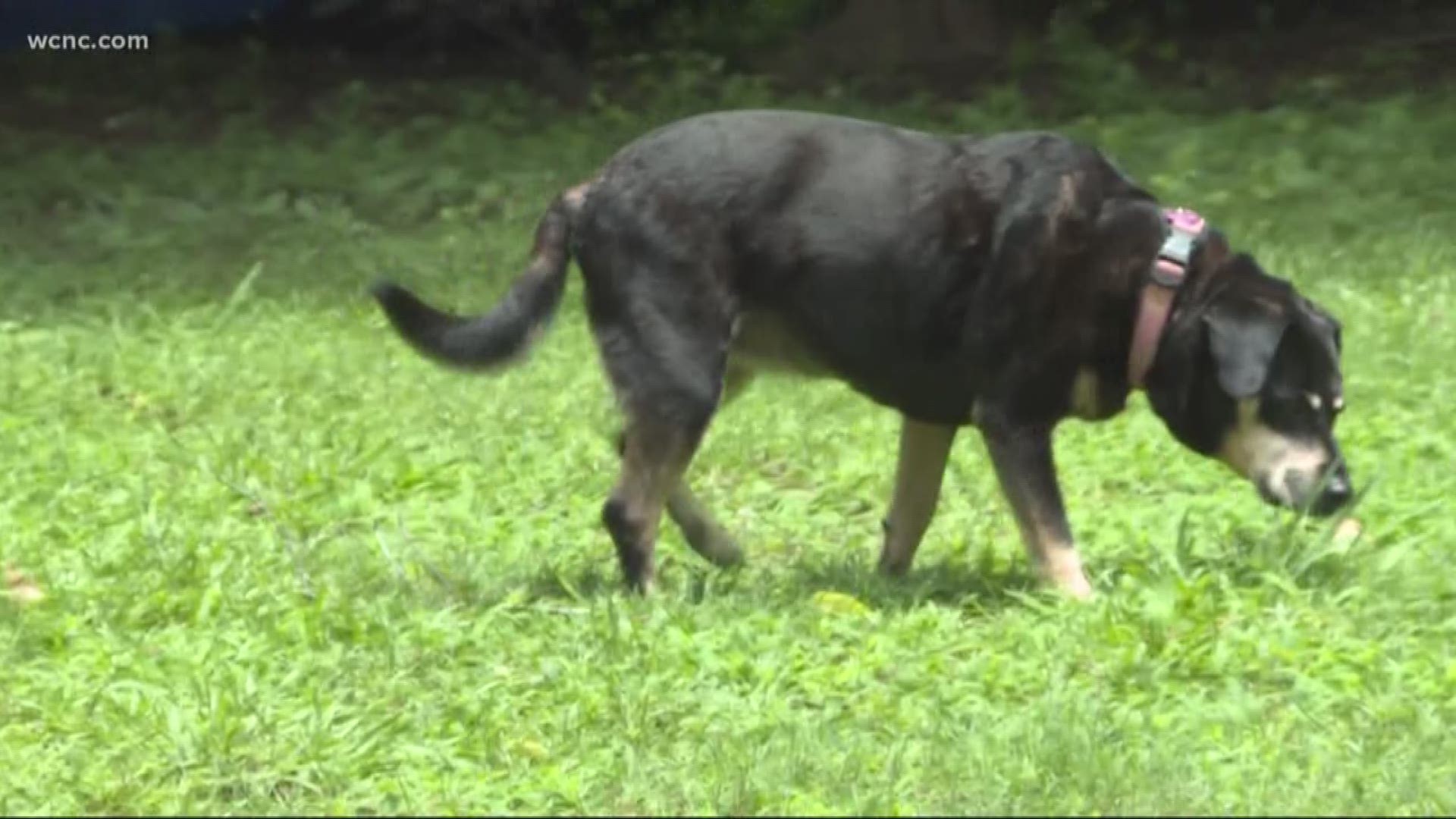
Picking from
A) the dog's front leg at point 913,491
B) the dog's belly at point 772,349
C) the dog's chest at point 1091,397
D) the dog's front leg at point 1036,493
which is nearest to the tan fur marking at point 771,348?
the dog's belly at point 772,349

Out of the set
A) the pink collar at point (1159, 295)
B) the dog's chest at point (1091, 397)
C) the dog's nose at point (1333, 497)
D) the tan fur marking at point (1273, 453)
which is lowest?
the dog's nose at point (1333, 497)

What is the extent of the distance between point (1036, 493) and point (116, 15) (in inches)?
474

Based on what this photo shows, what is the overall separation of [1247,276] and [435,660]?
7.24ft

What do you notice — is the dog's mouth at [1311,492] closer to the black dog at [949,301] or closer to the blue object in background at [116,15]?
the black dog at [949,301]

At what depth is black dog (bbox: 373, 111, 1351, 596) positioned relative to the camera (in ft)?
22.0

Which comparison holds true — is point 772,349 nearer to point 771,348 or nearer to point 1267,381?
point 771,348

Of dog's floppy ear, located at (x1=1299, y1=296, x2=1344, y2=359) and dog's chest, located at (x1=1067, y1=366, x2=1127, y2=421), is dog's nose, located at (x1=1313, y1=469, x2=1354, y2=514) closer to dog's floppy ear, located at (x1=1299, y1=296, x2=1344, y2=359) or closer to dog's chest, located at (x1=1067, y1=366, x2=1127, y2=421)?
dog's floppy ear, located at (x1=1299, y1=296, x2=1344, y2=359)

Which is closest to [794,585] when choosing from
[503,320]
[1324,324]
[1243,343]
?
[503,320]

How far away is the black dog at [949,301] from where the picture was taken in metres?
6.72

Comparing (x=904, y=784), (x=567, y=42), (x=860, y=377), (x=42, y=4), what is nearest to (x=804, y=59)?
(x=567, y=42)

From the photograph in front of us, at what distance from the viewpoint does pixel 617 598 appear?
6.57 m

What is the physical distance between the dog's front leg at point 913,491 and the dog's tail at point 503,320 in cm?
100

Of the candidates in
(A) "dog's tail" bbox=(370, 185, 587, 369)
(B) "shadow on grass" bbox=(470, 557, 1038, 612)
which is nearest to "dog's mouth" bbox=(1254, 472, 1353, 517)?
(B) "shadow on grass" bbox=(470, 557, 1038, 612)

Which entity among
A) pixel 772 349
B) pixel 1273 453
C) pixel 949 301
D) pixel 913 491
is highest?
pixel 949 301
